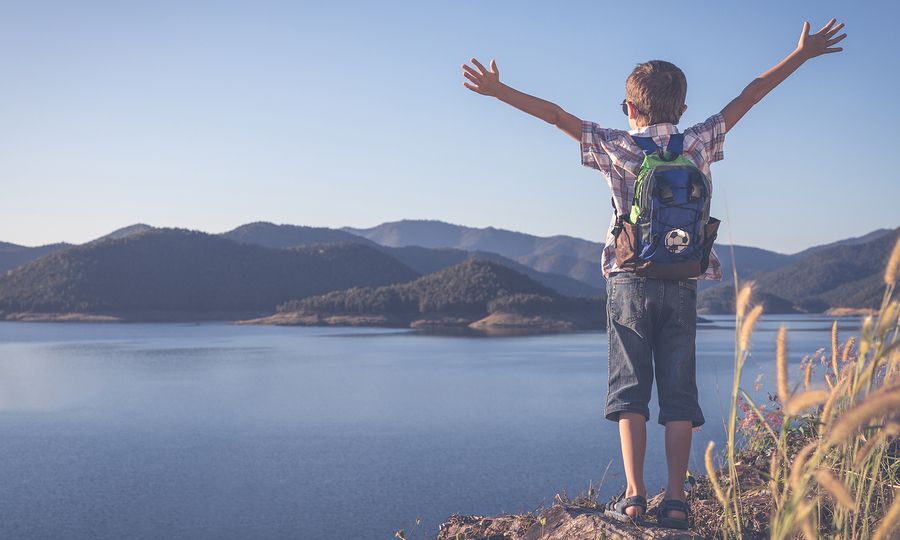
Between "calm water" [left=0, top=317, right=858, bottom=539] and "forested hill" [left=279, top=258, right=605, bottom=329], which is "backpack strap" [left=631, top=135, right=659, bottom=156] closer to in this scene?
"calm water" [left=0, top=317, right=858, bottom=539]

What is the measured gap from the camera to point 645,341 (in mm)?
3461

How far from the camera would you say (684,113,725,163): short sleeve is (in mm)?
3553

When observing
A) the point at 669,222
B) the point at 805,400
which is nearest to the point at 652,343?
the point at 669,222

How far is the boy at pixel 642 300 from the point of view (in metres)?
3.40

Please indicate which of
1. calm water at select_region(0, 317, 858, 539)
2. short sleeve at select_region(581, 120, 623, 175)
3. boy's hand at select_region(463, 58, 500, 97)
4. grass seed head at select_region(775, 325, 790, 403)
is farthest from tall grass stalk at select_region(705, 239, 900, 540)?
calm water at select_region(0, 317, 858, 539)

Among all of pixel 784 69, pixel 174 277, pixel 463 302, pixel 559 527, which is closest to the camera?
pixel 559 527

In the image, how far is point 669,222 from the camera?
10.5 ft

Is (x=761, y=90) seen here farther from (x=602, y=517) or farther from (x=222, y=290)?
(x=222, y=290)

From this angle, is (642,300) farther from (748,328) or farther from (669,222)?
(748,328)

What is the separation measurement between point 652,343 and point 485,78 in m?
1.40

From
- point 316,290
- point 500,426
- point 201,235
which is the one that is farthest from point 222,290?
point 500,426

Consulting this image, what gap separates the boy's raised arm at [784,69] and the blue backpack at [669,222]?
582 mm

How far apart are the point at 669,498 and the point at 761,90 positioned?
6.36ft

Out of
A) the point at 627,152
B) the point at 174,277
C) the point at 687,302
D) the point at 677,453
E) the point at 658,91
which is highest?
the point at 174,277
